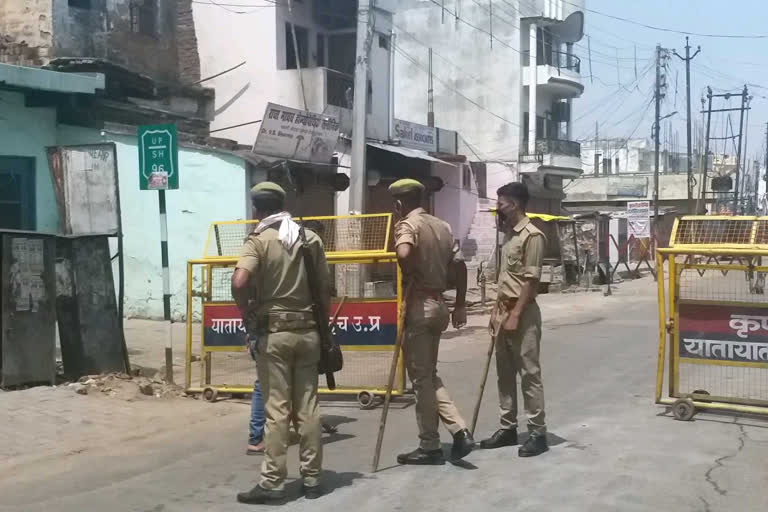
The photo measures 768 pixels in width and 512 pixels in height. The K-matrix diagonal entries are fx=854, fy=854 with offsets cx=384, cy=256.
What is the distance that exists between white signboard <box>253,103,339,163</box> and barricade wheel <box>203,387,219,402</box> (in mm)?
7827

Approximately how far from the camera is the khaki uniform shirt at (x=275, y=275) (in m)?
5.13

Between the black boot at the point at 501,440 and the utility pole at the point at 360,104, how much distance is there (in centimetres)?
753

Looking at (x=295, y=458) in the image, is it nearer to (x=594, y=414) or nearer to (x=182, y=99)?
(x=594, y=414)

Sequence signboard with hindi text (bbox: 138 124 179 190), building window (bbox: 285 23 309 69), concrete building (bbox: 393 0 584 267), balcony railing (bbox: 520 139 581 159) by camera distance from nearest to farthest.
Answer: signboard with hindi text (bbox: 138 124 179 190)
building window (bbox: 285 23 309 69)
balcony railing (bbox: 520 139 581 159)
concrete building (bbox: 393 0 584 267)

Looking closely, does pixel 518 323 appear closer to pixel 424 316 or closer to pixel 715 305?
pixel 424 316

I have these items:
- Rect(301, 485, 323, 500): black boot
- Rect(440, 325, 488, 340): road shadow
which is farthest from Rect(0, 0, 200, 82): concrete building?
Rect(301, 485, 323, 500): black boot

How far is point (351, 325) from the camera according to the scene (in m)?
8.29

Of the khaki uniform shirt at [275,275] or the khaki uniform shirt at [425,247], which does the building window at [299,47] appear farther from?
the khaki uniform shirt at [275,275]

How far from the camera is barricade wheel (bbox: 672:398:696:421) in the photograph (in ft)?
23.4

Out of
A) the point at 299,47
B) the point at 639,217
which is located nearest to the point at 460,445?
the point at 299,47

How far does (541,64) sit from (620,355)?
1121 inches

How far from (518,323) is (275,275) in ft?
5.92

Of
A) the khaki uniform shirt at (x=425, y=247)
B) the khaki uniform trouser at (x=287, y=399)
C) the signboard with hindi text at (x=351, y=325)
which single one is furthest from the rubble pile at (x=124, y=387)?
the khaki uniform shirt at (x=425, y=247)

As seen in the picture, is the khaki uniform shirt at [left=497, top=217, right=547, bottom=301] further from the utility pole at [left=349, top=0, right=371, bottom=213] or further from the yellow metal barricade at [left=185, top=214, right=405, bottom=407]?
the utility pole at [left=349, top=0, right=371, bottom=213]
